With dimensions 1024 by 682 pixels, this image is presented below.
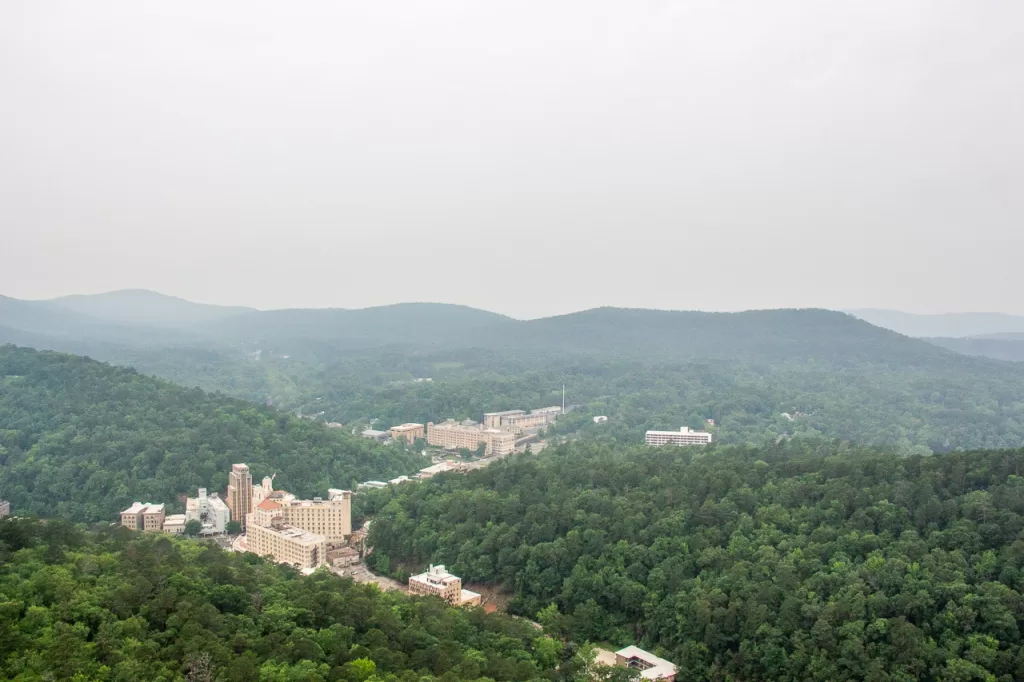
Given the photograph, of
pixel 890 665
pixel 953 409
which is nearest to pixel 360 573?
pixel 890 665

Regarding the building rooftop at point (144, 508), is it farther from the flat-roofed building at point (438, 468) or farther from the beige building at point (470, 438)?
the beige building at point (470, 438)

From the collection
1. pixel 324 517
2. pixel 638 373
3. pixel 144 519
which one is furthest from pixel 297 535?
pixel 638 373

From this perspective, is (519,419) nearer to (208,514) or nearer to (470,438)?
(470,438)

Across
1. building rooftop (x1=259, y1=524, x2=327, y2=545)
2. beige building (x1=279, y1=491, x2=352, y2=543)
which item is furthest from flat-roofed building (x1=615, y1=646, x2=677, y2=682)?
beige building (x1=279, y1=491, x2=352, y2=543)

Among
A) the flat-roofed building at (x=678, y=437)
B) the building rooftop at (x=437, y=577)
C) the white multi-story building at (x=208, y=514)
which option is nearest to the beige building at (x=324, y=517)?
the white multi-story building at (x=208, y=514)

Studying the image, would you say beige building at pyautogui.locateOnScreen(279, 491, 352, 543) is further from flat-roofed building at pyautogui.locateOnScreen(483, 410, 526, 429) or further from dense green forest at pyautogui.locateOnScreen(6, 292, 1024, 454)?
flat-roofed building at pyautogui.locateOnScreen(483, 410, 526, 429)
